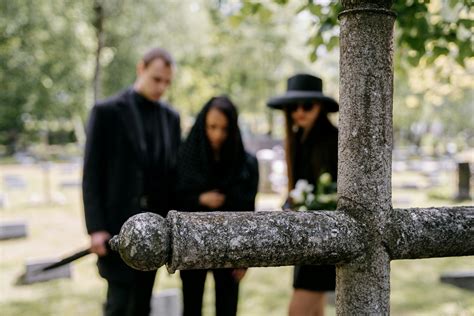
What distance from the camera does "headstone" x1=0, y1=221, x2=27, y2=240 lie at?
931cm

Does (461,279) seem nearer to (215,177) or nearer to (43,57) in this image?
(215,177)

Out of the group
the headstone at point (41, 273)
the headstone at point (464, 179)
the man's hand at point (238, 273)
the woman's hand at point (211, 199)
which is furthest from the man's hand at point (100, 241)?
the headstone at point (464, 179)

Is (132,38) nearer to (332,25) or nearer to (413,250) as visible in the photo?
(332,25)

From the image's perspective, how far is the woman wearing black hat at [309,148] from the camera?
3.38 meters

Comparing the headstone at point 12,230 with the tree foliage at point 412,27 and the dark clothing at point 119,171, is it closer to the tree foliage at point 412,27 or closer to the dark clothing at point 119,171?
the dark clothing at point 119,171

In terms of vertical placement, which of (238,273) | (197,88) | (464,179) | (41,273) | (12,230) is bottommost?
(41,273)

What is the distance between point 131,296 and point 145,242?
2504mm

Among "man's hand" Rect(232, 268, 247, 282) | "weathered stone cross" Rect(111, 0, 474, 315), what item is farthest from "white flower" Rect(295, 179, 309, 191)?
"weathered stone cross" Rect(111, 0, 474, 315)

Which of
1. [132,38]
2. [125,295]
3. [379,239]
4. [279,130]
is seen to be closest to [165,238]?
[379,239]

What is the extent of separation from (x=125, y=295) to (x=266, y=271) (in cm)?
429

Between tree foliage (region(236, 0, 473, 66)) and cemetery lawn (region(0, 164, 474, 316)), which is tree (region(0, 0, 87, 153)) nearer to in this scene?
cemetery lawn (region(0, 164, 474, 316))

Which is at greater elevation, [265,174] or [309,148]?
[309,148]

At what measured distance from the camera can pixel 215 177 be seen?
11.5ft

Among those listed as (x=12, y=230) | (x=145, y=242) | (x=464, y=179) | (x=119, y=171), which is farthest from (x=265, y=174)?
(x=145, y=242)
